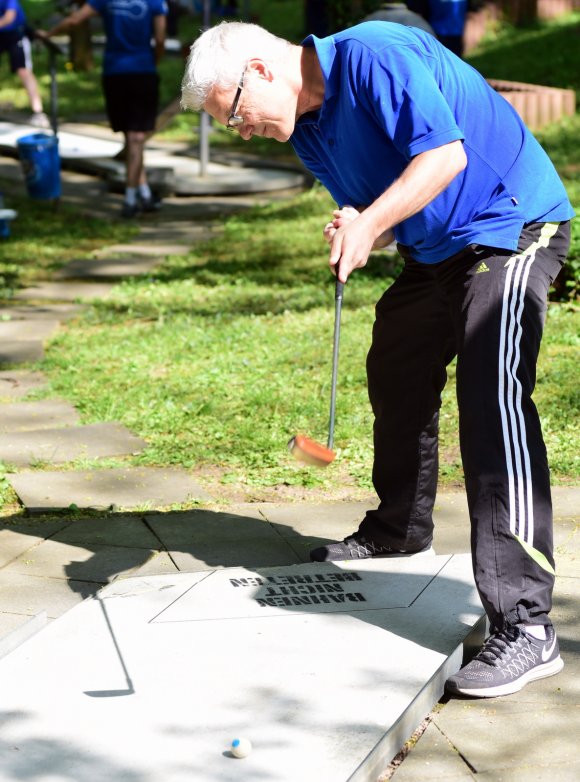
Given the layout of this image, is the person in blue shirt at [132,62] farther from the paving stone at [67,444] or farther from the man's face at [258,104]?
the man's face at [258,104]

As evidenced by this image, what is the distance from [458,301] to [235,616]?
107 centimetres

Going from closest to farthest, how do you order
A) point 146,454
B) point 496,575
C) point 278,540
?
point 496,575
point 278,540
point 146,454

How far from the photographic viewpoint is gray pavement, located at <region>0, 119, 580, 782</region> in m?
2.91

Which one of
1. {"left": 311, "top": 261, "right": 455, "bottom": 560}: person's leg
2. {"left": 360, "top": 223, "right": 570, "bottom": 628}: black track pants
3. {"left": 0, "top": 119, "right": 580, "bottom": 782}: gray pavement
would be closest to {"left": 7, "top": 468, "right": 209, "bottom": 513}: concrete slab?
{"left": 0, "top": 119, "right": 580, "bottom": 782}: gray pavement

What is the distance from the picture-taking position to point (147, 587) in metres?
3.65

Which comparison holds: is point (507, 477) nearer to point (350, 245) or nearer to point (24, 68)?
point (350, 245)

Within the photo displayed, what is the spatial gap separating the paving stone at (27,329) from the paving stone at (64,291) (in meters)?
0.52

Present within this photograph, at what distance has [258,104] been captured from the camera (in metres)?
3.21

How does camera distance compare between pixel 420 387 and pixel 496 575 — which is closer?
pixel 496 575

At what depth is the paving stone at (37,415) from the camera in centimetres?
557

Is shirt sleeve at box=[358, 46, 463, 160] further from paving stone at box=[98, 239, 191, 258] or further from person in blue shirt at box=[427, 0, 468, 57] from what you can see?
person in blue shirt at box=[427, 0, 468, 57]

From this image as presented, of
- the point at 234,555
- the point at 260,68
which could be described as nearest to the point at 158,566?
the point at 234,555

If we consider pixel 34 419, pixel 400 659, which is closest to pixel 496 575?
pixel 400 659

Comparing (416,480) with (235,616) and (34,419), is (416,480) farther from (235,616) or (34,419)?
(34,419)
